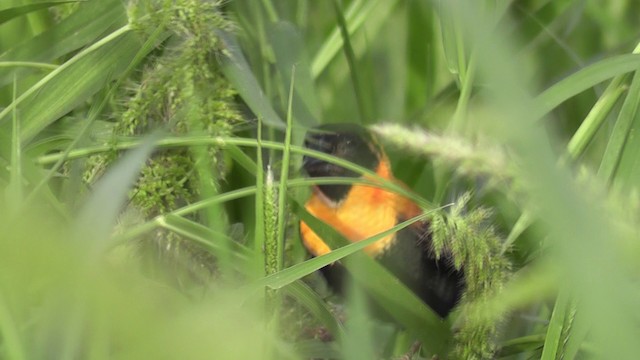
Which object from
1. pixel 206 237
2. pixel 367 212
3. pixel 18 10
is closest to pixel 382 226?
pixel 367 212

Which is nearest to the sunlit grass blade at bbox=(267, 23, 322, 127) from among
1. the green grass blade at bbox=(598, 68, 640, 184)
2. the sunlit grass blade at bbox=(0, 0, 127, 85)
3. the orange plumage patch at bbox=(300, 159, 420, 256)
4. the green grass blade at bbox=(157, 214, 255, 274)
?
the orange plumage patch at bbox=(300, 159, 420, 256)

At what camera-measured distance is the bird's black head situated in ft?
4.66

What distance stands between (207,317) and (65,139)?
2.84 ft

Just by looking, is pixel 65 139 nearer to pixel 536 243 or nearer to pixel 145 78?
pixel 145 78

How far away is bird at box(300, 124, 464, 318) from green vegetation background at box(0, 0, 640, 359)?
40mm

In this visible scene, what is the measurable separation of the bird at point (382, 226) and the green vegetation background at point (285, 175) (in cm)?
4

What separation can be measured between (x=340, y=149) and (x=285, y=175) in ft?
2.31

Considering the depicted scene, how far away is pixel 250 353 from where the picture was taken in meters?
0.25

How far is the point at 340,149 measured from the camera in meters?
1.46

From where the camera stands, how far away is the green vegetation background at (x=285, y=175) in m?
0.26

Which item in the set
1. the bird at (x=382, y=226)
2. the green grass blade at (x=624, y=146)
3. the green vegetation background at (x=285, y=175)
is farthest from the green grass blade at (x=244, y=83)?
the green grass blade at (x=624, y=146)

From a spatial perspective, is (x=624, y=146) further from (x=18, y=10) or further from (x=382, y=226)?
(x=18, y=10)

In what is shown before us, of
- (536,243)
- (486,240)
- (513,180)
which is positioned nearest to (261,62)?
(536,243)

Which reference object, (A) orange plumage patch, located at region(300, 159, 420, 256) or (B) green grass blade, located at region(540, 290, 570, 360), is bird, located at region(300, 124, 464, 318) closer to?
(A) orange plumage patch, located at region(300, 159, 420, 256)
